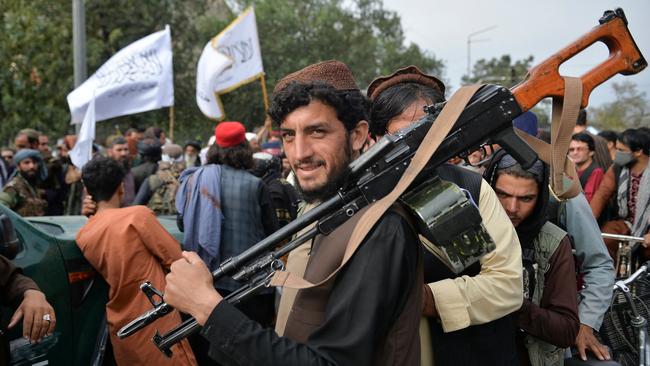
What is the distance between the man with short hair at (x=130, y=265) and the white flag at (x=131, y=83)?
3881 mm

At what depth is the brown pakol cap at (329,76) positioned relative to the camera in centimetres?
187

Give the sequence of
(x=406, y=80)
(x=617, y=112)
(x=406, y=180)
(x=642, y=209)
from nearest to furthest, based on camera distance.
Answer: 1. (x=406, y=180)
2. (x=406, y=80)
3. (x=642, y=209)
4. (x=617, y=112)

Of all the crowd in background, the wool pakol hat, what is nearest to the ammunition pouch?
the wool pakol hat

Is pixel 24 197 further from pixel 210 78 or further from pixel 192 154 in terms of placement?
pixel 192 154

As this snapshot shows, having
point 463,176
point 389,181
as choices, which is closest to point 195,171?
point 463,176

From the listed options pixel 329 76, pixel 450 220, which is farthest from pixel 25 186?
pixel 450 220

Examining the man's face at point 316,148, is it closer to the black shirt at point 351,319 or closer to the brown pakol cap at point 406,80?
the black shirt at point 351,319

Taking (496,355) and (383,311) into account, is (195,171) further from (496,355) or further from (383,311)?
(383,311)

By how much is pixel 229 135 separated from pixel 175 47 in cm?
1924

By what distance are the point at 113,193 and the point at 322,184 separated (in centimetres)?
249

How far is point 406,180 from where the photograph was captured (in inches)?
58.8

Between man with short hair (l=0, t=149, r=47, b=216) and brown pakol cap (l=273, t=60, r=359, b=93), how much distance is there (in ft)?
16.4

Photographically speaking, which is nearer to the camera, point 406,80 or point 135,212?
point 406,80

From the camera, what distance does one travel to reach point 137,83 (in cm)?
731
